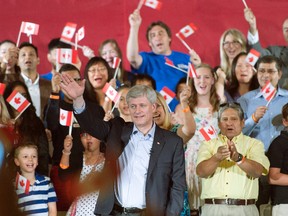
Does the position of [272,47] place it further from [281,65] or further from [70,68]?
[70,68]

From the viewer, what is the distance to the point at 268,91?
514cm

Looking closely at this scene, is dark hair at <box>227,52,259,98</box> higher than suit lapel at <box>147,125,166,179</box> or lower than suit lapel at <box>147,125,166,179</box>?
higher

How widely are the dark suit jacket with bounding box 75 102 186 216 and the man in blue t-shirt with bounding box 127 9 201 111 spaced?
7.68ft

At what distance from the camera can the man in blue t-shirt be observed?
18.9 ft

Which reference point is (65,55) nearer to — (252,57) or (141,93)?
(252,57)

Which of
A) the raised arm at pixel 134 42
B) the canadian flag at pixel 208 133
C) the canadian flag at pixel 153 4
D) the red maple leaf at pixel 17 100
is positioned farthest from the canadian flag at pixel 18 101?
the canadian flag at pixel 153 4

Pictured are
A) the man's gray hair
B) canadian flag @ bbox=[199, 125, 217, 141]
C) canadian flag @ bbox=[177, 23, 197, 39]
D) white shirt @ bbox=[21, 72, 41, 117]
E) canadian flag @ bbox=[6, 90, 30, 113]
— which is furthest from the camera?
canadian flag @ bbox=[177, 23, 197, 39]

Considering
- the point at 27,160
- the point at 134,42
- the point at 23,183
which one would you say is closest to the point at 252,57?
the point at 134,42

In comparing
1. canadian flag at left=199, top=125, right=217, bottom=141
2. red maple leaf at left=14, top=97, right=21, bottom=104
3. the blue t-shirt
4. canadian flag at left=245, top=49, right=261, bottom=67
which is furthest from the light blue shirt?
red maple leaf at left=14, top=97, right=21, bottom=104

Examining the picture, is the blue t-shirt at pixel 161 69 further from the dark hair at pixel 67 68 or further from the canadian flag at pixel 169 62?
the dark hair at pixel 67 68

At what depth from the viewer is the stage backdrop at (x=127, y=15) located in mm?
6039

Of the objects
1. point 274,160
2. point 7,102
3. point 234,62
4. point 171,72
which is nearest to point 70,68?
point 7,102

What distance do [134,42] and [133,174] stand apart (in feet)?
8.62

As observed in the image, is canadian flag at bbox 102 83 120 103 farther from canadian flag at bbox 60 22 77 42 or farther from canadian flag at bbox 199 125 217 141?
canadian flag at bbox 60 22 77 42
